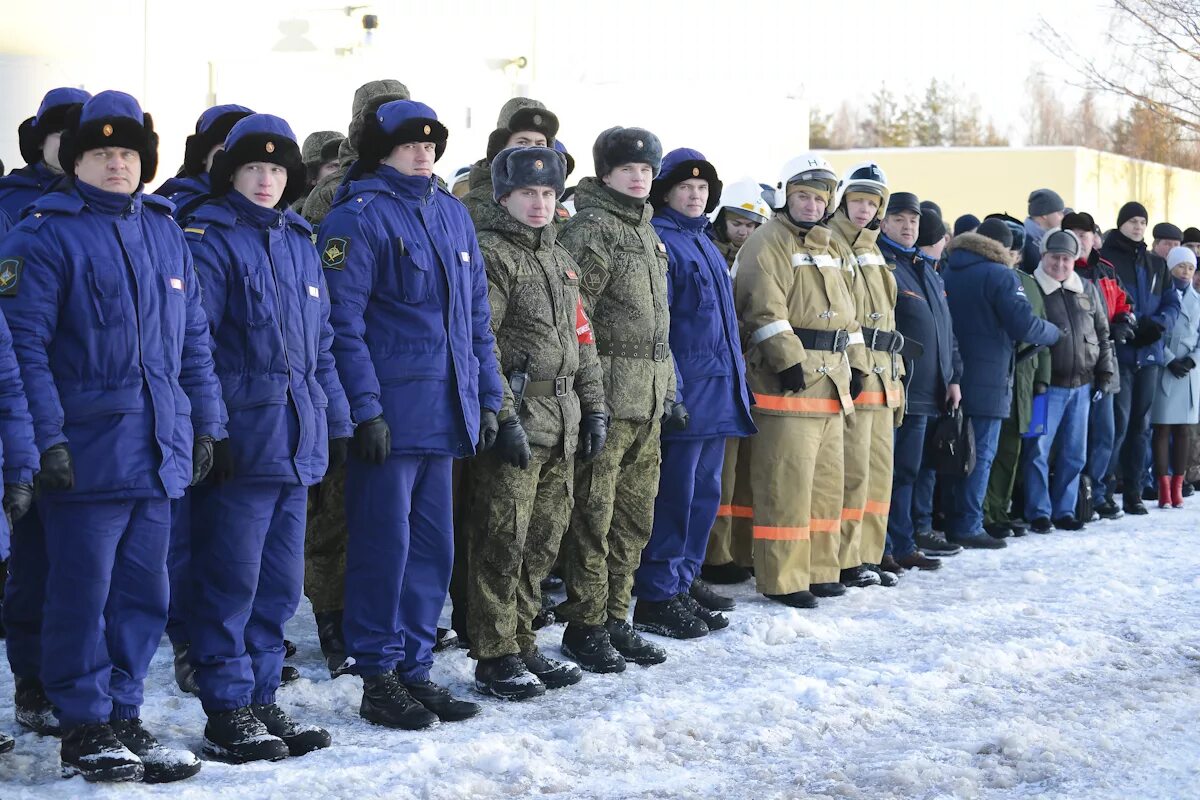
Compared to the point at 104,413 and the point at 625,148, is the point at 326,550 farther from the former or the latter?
the point at 625,148

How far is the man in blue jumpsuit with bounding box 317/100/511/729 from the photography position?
17.8 ft

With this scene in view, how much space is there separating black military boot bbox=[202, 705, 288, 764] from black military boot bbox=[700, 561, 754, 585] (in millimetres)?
3843

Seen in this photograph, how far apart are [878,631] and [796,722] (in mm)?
1728

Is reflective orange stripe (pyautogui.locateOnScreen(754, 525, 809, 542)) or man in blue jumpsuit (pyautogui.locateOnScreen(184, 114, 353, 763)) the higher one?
man in blue jumpsuit (pyautogui.locateOnScreen(184, 114, 353, 763))

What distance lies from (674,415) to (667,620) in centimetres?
94

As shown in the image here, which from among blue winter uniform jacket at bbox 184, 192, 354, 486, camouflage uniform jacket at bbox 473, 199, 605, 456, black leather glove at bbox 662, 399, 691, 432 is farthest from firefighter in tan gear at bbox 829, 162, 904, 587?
blue winter uniform jacket at bbox 184, 192, 354, 486

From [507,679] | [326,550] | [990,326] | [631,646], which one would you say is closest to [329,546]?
[326,550]

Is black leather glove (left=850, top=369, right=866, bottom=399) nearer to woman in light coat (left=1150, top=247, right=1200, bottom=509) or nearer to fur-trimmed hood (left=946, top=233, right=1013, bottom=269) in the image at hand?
fur-trimmed hood (left=946, top=233, right=1013, bottom=269)

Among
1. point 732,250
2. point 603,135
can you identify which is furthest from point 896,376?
point 603,135

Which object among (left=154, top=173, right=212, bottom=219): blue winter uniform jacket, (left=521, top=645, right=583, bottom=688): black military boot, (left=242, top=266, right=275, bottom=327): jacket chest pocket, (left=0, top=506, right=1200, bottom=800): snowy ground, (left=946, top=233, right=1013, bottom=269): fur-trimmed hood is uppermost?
(left=154, top=173, right=212, bottom=219): blue winter uniform jacket

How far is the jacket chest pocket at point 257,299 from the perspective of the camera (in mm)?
5023

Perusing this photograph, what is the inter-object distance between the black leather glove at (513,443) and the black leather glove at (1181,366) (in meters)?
7.55

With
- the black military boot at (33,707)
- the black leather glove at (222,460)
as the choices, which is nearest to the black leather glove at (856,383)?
the black leather glove at (222,460)

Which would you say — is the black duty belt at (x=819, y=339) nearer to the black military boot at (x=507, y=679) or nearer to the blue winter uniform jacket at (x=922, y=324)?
the blue winter uniform jacket at (x=922, y=324)
